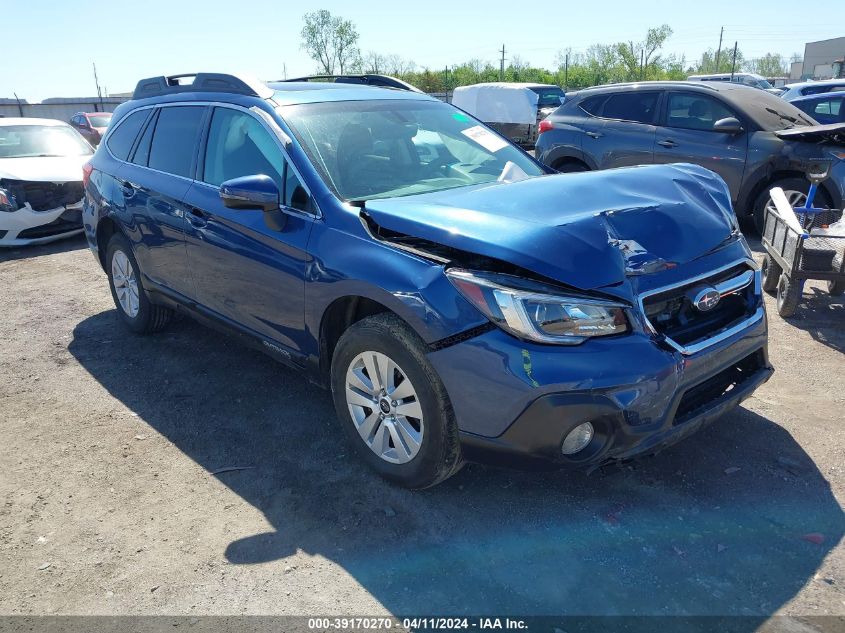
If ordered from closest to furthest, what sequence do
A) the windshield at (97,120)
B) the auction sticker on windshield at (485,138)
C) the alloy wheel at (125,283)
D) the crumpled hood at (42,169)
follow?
the auction sticker on windshield at (485,138)
the alloy wheel at (125,283)
the crumpled hood at (42,169)
the windshield at (97,120)

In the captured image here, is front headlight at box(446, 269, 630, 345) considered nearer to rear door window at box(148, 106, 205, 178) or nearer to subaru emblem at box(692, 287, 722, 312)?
subaru emblem at box(692, 287, 722, 312)

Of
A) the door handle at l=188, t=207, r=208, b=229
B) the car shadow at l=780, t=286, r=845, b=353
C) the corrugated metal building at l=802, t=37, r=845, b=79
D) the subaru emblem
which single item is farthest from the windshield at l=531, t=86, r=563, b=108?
the corrugated metal building at l=802, t=37, r=845, b=79

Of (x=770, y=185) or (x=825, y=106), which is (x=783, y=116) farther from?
(x=825, y=106)

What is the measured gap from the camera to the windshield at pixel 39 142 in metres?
9.85

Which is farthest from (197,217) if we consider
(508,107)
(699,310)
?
(508,107)

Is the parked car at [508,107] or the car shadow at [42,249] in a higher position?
the parked car at [508,107]

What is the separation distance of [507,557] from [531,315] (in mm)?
1000

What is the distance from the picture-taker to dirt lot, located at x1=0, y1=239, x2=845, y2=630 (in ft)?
8.55

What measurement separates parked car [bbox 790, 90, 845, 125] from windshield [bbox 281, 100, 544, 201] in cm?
883

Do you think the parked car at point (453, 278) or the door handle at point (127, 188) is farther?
the door handle at point (127, 188)

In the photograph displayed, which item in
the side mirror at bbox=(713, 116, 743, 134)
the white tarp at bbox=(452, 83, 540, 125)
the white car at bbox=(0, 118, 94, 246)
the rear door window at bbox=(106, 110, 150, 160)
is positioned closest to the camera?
the rear door window at bbox=(106, 110, 150, 160)

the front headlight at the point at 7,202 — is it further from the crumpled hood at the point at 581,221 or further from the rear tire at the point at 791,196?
the rear tire at the point at 791,196

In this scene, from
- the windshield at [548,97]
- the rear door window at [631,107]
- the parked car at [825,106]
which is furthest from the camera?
the windshield at [548,97]

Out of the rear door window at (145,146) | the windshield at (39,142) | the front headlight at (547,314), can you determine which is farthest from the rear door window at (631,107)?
the windshield at (39,142)
